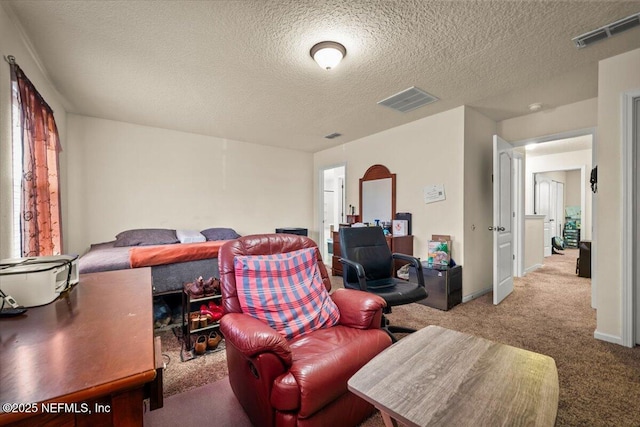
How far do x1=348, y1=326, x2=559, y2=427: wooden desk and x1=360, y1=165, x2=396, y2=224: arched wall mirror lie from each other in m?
3.08

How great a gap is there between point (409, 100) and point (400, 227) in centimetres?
174

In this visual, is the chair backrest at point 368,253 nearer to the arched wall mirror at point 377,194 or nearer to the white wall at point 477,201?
the white wall at point 477,201

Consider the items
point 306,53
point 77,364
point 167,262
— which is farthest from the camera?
point 167,262

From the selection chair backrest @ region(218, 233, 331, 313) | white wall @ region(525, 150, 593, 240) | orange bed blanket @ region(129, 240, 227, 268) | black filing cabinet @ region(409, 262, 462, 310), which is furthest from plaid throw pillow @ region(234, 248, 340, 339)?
white wall @ region(525, 150, 593, 240)

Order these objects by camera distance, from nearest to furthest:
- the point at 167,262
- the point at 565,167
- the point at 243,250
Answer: the point at 243,250, the point at 167,262, the point at 565,167

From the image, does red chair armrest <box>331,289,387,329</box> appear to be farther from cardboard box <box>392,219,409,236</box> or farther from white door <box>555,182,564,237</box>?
white door <box>555,182,564,237</box>

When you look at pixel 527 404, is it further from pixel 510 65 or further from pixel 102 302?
pixel 510 65

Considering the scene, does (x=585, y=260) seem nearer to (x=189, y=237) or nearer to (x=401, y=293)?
(x=401, y=293)

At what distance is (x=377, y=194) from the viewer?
14.7ft

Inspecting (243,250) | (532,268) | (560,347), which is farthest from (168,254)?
(532,268)

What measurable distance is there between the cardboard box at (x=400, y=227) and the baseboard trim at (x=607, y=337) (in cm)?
210

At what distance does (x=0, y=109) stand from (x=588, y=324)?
5.07 meters

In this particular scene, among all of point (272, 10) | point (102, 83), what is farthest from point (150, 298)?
point (102, 83)

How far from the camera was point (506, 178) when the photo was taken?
141 inches
